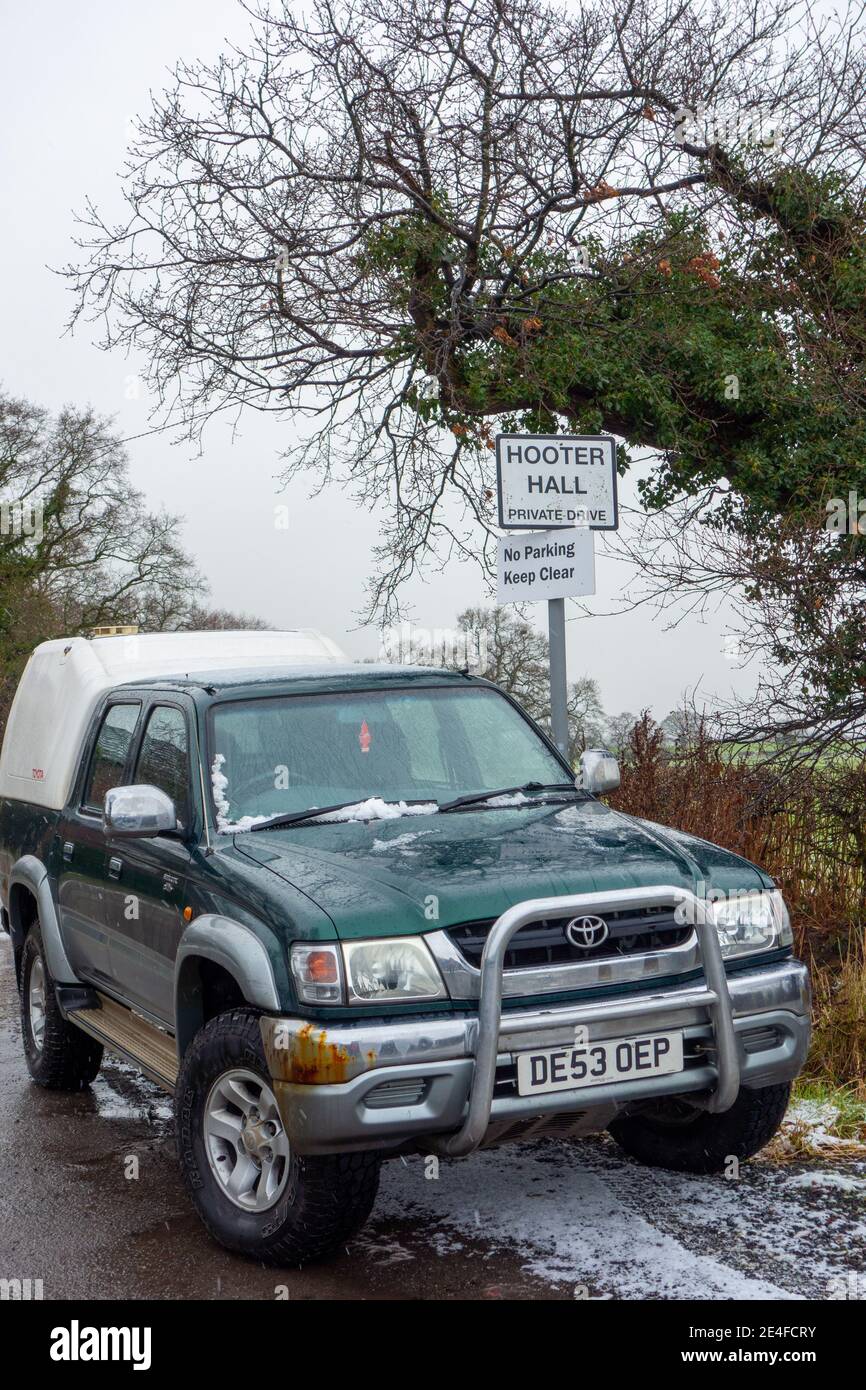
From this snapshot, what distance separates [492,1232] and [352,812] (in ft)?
4.99

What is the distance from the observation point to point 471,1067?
411 centimetres

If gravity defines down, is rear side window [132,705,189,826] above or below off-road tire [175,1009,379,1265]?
above

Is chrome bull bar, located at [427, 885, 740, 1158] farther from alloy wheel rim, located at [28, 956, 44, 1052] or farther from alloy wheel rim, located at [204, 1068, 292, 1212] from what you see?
alloy wheel rim, located at [28, 956, 44, 1052]

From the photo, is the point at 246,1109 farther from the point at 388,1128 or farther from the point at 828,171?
the point at 828,171

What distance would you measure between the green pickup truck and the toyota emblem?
0.01m

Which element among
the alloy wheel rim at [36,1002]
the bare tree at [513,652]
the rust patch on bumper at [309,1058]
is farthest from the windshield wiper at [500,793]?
the bare tree at [513,652]

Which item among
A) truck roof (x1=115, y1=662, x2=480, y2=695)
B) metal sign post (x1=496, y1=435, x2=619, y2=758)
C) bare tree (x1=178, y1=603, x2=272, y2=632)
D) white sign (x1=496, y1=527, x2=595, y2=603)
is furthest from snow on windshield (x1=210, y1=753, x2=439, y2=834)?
bare tree (x1=178, y1=603, x2=272, y2=632)

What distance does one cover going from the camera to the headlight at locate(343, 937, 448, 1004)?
4133 millimetres

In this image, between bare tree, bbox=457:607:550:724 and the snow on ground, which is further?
bare tree, bbox=457:607:550:724

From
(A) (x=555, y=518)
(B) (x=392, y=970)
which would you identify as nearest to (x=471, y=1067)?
(B) (x=392, y=970)

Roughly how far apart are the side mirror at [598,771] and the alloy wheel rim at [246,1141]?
1925 mm

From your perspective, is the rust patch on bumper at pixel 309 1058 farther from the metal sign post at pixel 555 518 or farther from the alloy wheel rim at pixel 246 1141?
the metal sign post at pixel 555 518

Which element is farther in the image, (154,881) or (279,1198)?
(154,881)

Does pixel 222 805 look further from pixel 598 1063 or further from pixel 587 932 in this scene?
pixel 598 1063
